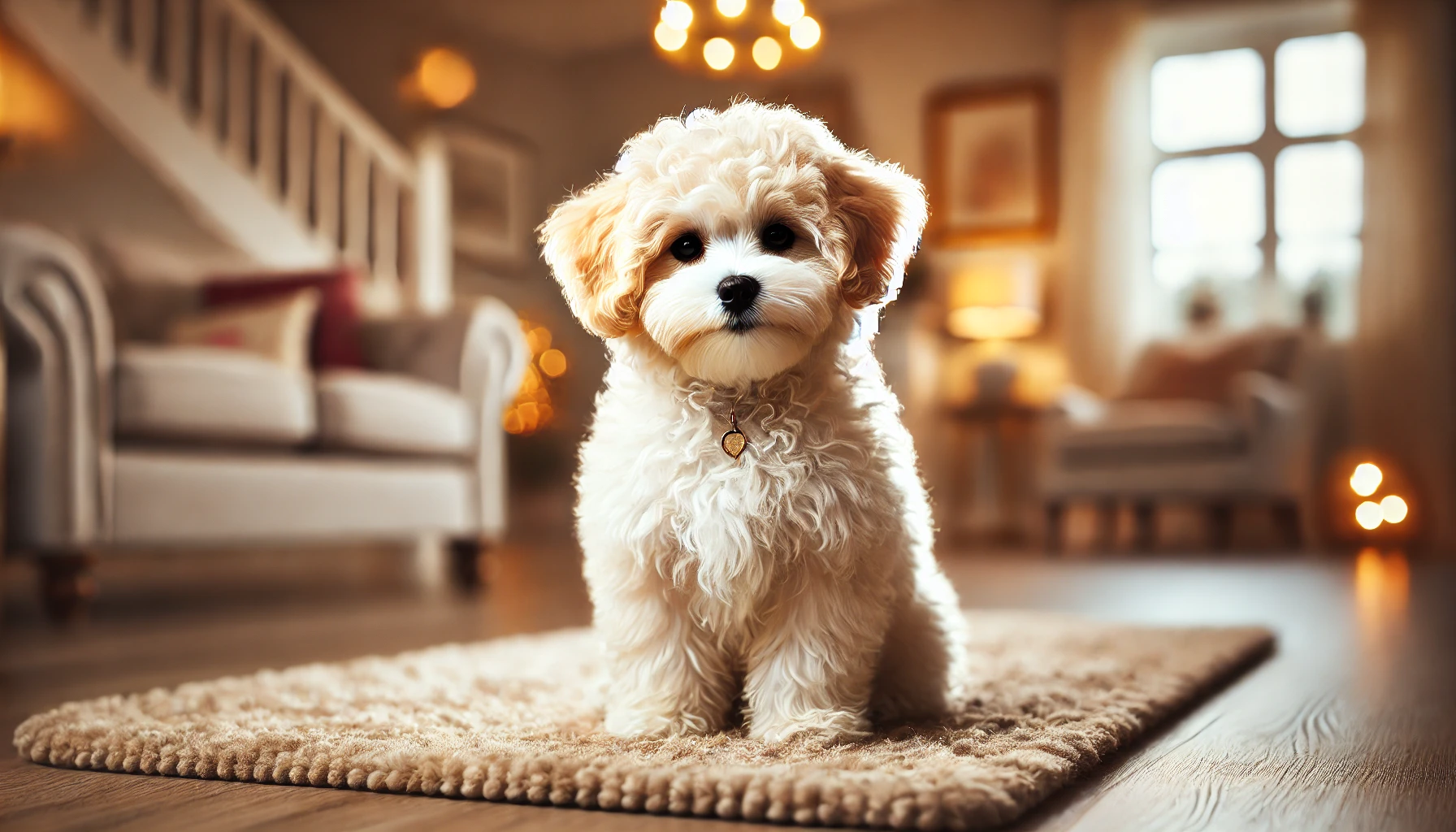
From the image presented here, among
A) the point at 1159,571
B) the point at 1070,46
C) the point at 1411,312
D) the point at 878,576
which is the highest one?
the point at 1070,46

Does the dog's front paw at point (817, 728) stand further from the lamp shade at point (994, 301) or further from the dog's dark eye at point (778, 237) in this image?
the lamp shade at point (994, 301)

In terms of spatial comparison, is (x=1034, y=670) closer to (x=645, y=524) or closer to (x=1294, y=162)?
(x=645, y=524)

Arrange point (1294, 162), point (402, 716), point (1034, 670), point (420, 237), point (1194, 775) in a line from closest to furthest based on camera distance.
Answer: point (1194, 775), point (402, 716), point (1034, 670), point (420, 237), point (1294, 162)

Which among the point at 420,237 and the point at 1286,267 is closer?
the point at 420,237

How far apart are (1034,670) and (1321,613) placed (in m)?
1.37

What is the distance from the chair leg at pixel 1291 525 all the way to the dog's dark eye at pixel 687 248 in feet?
16.5

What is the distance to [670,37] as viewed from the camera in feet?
15.8

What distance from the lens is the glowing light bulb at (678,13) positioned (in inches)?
179

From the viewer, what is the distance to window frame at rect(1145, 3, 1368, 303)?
6.46 m

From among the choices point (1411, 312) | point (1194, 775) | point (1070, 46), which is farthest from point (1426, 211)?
point (1194, 775)

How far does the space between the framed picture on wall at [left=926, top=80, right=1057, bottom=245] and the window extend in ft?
2.17

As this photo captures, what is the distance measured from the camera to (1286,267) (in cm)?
654

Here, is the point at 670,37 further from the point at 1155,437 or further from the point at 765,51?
the point at 1155,437

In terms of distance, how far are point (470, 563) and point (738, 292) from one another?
273cm
